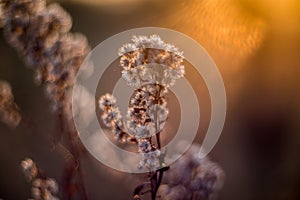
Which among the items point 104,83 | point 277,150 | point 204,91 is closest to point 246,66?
point 204,91

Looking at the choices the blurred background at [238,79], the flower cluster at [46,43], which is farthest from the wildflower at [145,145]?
the blurred background at [238,79]

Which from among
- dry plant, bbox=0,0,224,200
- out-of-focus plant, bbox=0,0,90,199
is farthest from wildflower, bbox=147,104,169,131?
out-of-focus plant, bbox=0,0,90,199

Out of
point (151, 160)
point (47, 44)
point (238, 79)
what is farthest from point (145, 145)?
point (238, 79)

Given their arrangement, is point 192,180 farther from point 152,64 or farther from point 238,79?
point 238,79

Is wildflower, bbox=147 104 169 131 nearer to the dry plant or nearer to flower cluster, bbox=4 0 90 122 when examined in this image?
the dry plant

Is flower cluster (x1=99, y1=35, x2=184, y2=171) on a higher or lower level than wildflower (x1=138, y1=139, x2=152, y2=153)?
higher

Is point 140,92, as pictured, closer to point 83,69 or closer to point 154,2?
point 83,69

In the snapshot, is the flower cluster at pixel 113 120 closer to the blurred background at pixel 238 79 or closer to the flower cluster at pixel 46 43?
the flower cluster at pixel 46 43

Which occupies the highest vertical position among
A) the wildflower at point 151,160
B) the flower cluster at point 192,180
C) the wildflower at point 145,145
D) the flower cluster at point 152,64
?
the flower cluster at point 152,64
